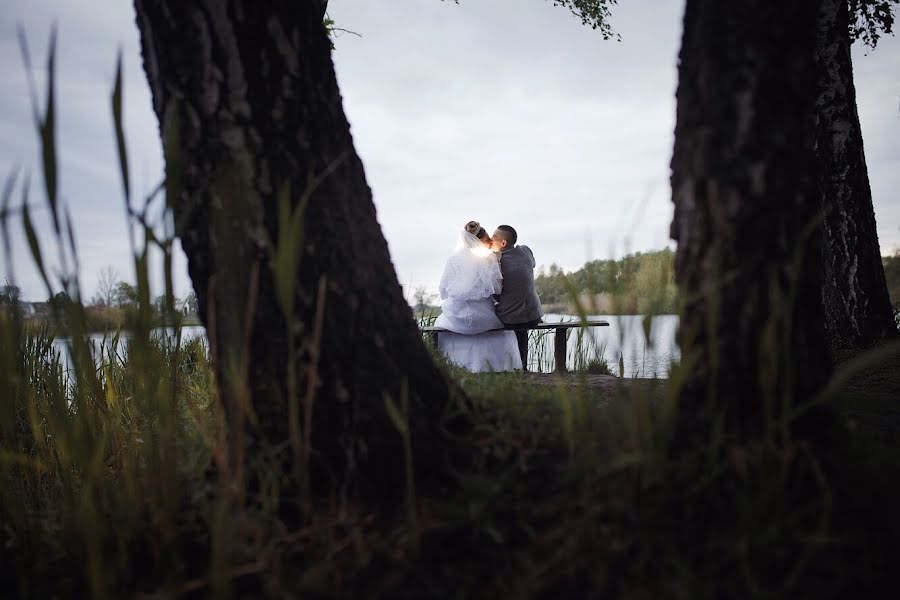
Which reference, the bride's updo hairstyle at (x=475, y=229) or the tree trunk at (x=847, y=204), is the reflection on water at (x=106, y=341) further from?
the tree trunk at (x=847, y=204)

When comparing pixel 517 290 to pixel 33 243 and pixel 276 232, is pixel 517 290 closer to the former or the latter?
pixel 276 232

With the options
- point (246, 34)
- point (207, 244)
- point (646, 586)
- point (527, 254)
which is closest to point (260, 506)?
point (207, 244)

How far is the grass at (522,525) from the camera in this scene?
66cm

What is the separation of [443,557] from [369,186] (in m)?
0.74

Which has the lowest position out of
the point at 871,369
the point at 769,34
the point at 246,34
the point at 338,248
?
the point at 871,369

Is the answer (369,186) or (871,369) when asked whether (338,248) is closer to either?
(369,186)

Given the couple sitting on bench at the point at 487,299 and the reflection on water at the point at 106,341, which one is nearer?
the reflection on water at the point at 106,341

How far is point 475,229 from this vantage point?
5.23m

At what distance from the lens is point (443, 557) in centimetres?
75

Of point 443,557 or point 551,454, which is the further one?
point 551,454

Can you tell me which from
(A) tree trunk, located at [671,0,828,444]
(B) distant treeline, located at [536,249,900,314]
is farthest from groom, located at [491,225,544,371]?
(A) tree trunk, located at [671,0,828,444]

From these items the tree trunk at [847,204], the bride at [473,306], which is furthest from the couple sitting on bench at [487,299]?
the tree trunk at [847,204]

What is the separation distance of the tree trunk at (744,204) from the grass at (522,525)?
103 mm

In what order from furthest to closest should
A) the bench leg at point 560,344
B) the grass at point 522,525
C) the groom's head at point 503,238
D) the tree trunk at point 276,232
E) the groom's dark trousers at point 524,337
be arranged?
the groom's head at point 503,238 → the groom's dark trousers at point 524,337 → the bench leg at point 560,344 → the tree trunk at point 276,232 → the grass at point 522,525
